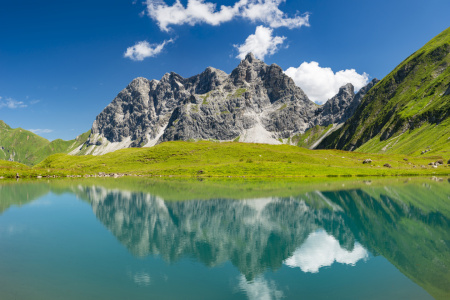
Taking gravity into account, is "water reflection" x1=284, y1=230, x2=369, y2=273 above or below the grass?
below

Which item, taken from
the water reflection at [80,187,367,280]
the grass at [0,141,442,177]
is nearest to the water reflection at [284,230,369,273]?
the water reflection at [80,187,367,280]

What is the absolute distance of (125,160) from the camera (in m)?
151

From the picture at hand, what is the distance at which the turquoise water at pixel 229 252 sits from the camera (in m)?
15.8

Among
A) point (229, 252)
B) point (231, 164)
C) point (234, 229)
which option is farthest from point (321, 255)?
point (231, 164)

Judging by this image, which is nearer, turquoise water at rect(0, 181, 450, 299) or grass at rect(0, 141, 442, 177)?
turquoise water at rect(0, 181, 450, 299)

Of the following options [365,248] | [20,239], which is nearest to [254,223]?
[365,248]

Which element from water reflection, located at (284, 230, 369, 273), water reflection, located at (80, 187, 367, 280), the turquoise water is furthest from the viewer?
water reflection, located at (80, 187, 367, 280)

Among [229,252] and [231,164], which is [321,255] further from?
[231,164]

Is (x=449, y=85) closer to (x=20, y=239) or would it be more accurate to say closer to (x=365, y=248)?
(x=365, y=248)

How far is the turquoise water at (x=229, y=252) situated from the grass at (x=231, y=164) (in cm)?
6264

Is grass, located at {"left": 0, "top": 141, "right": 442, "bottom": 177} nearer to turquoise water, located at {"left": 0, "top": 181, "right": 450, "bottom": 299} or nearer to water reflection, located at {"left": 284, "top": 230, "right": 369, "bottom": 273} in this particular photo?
turquoise water, located at {"left": 0, "top": 181, "right": 450, "bottom": 299}

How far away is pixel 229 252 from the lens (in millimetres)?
22828

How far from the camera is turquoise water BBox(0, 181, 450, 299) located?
51.9ft

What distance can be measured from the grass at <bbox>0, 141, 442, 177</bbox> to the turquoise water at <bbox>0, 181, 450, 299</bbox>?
62640 mm
